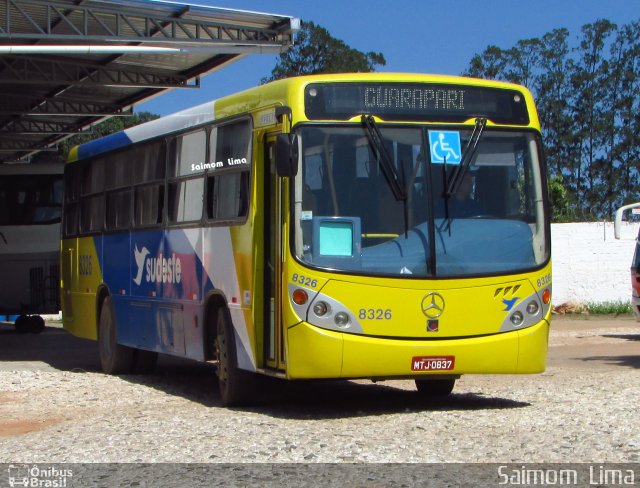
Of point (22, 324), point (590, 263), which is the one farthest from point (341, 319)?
point (590, 263)

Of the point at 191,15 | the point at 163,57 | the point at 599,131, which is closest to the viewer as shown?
the point at 191,15

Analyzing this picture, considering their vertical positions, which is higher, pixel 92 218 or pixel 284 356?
pixel 92 218

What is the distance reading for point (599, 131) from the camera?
67.6m

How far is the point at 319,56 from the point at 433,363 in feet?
194

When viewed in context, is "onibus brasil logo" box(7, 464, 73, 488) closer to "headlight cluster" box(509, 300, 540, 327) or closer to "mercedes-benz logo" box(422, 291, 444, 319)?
"mercedes-benz logo" box(422, 291, 444, 319)

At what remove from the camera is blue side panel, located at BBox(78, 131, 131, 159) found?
681 inches

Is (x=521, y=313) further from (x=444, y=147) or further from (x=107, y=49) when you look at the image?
(x=107, y=49)

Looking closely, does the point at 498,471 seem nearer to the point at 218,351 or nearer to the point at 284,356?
the point at 284,356

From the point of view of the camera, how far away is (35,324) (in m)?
30.5

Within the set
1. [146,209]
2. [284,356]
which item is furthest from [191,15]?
[284,356]

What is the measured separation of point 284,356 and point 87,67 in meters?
18.2

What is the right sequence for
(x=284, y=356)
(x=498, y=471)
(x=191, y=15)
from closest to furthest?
1. (x=498, y=471)
2. (x=284, y=356)
3. (x=191, y=15)

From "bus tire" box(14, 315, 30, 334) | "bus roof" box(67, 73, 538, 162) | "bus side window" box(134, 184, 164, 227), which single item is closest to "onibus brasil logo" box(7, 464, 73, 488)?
"bus roof" box(67, 73, 538, 162)

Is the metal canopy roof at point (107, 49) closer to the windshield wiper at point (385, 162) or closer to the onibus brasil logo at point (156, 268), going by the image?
the onibus brasil logo at point (156, 268)
